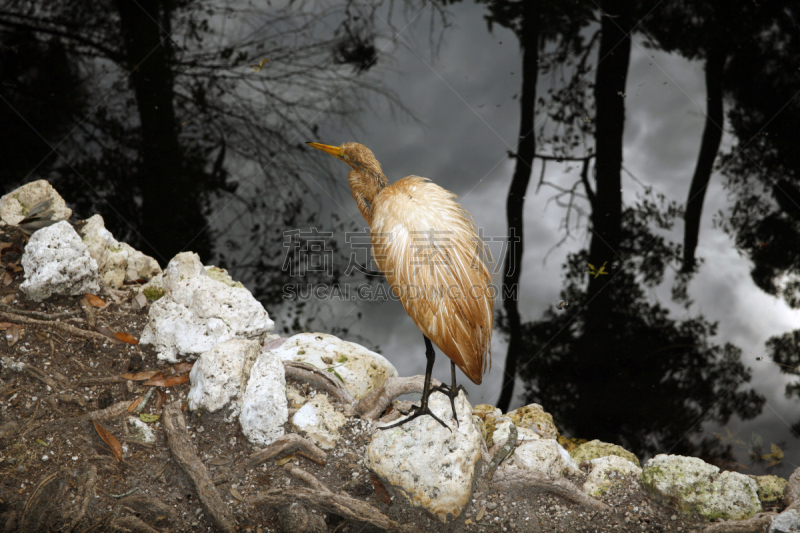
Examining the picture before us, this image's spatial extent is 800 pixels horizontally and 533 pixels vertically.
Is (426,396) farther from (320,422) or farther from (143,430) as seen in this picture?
(143,430)

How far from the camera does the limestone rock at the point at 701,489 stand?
2605 millimetres

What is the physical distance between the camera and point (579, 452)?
11.2 feet

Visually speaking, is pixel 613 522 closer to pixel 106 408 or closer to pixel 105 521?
pixel 105 521

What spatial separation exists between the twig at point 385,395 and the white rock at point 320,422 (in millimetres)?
151

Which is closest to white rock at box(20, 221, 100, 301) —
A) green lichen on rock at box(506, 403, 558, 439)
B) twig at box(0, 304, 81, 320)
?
twig at box(0, 304, 81, 320)

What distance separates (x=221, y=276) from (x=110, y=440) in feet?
5.00

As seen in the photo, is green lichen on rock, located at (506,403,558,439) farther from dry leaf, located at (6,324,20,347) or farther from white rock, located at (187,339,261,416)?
dry leaf, located at (6,324,20,347)

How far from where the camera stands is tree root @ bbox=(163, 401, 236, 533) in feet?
8.22

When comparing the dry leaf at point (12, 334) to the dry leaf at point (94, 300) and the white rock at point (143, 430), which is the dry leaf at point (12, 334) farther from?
the white rock at point (143, 430)

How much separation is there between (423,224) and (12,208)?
3.50 metres

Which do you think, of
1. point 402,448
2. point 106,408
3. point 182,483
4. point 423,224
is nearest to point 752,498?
point 402,448

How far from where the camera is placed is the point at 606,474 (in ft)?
9.55

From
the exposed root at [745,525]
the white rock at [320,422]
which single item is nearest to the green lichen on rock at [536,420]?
the exposed root at [745,525]

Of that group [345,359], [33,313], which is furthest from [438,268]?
[33,313]
